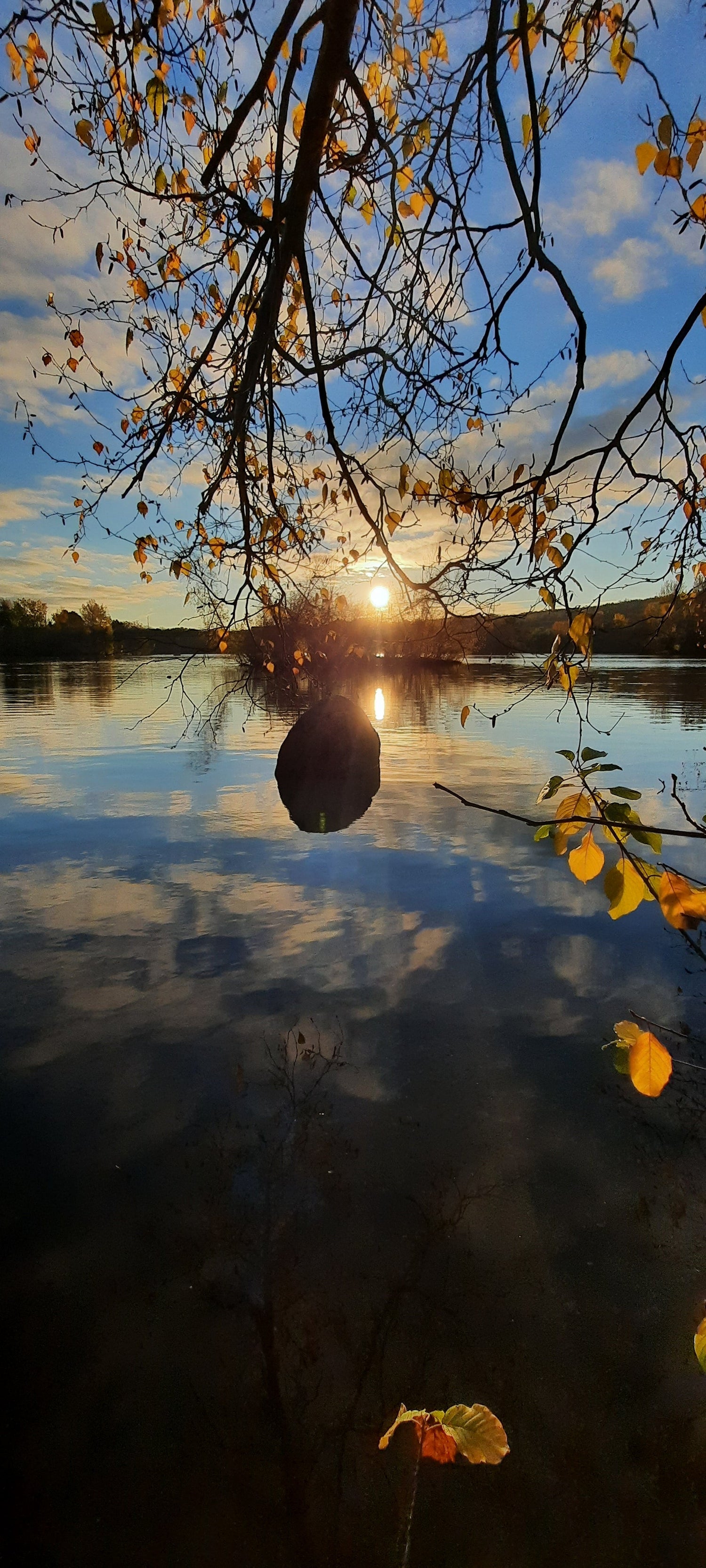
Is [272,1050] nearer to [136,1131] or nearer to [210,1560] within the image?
[136,1131]

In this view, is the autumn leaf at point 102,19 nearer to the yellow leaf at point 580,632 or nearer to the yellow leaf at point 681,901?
the yellow leaf at point 580,632

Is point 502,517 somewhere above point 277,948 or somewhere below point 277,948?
above

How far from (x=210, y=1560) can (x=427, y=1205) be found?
1441mm

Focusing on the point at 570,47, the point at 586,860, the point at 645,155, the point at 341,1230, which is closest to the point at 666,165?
the point at 645,155

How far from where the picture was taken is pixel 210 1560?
196cm

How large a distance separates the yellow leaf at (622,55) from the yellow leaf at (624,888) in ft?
9.96

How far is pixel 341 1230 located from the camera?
303cm

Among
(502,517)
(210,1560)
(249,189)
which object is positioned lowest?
(210,1560)

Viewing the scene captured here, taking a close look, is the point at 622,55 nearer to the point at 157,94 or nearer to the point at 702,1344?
the point at 157,94

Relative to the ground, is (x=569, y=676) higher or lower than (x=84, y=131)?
lower

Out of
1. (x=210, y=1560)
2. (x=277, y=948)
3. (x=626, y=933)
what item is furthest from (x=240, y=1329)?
(x=626, y=933)

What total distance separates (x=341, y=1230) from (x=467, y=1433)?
1556 millimetres

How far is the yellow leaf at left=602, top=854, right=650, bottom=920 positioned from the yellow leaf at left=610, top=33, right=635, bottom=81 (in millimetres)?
3036

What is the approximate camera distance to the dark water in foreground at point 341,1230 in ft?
6.88
